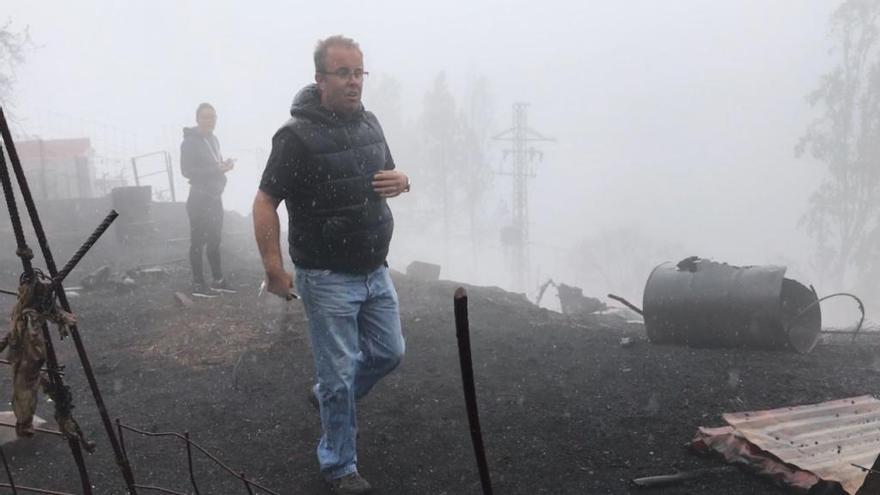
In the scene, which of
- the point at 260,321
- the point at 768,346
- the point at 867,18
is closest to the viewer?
the point at 768,346

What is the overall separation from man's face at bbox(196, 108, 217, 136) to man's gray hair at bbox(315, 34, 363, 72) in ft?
15.9

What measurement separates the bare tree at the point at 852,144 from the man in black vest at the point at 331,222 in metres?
37.0

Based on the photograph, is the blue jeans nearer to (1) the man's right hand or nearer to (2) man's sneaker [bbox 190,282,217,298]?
(1) the man's right hand

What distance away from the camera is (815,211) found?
35.6m

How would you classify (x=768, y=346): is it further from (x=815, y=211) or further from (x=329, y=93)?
(x=815, y=211)

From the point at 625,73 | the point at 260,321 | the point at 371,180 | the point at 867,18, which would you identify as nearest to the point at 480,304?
the point at 260,321

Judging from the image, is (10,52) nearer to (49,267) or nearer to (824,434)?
(49,267)

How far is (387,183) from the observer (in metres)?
3.54

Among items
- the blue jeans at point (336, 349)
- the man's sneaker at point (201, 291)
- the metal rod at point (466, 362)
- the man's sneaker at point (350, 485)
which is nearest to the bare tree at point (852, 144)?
the man's sneaker at point (201, 291)

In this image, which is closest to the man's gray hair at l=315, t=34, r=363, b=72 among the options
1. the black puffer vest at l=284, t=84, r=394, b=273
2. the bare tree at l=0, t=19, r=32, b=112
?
the black puffer vest at l=284, t=84, r=394, b=273

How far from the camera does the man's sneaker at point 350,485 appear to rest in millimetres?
3398

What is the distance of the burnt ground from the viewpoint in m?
3.62

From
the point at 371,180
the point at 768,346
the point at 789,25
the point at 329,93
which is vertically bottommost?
the point at 768,346

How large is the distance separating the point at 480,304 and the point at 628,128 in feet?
309
